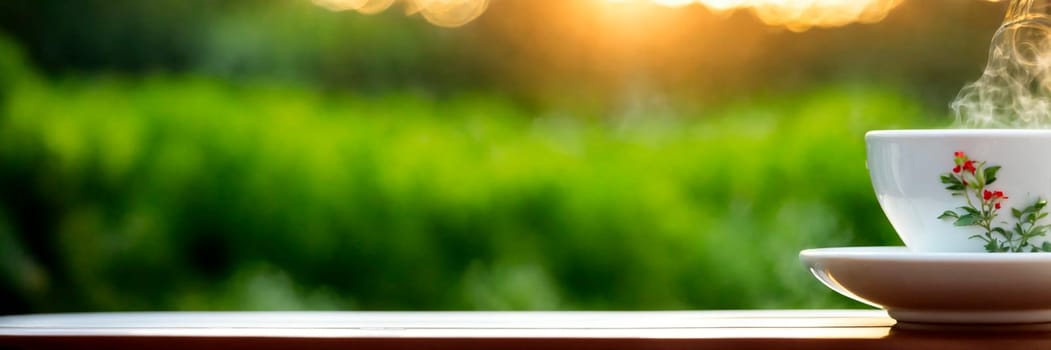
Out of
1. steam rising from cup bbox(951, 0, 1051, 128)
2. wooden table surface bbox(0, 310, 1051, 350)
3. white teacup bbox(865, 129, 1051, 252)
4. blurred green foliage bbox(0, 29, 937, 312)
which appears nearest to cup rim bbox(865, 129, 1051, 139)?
white teacup bbox(865, 129, 1051, 252)

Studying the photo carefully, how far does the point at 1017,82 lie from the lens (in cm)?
110

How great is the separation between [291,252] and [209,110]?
215 millimetres

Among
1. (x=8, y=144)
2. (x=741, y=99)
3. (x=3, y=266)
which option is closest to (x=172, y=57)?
(x=8, y=144)

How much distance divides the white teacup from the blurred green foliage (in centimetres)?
68

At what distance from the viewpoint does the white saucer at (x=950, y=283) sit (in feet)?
2.06

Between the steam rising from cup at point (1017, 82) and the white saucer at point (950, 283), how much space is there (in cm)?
44

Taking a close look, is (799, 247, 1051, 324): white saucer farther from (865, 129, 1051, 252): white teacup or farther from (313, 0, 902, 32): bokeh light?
(313, 0, 902, 32): bokeh light

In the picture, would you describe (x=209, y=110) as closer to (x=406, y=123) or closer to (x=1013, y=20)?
(x=406, y=123)

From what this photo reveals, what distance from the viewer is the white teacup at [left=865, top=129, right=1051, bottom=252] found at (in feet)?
2.33

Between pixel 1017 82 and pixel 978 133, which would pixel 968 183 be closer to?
pixel 978 133

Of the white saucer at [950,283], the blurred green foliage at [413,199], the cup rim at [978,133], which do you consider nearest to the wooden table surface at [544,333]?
the white saucer at [950,283]

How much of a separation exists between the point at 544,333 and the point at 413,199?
810mm

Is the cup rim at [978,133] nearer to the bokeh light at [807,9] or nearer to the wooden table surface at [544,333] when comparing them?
the wooden table surface at [544,333]

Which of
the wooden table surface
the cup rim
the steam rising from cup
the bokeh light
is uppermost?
the bokeh light
